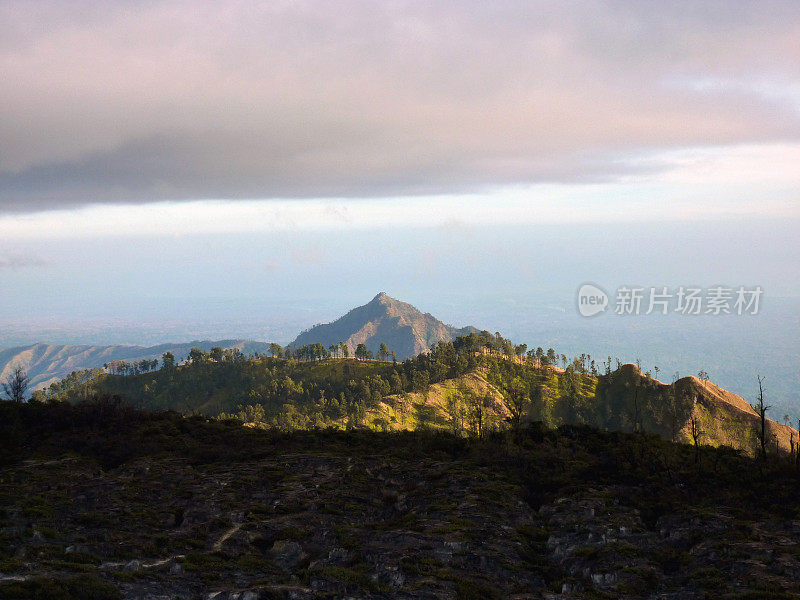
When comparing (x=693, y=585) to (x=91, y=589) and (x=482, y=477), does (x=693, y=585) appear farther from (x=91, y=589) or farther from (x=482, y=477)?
(x=91, y=589)

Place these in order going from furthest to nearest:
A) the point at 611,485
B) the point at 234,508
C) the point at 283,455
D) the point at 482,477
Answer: the point at 283,455 < the point at 482,477 < the point at 611,485 < the point at 234,508

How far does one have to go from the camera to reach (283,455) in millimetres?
62344

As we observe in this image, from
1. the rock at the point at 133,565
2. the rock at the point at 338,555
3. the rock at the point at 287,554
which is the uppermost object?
the rock at the point at 133,565

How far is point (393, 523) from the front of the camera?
41.5 metres

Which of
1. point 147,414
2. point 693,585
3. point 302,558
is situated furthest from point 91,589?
point 147,414

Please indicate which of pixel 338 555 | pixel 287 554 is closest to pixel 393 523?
pixel 338 555

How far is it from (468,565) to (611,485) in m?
22.7

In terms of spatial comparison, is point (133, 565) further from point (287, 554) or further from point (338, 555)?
point (338, 555)

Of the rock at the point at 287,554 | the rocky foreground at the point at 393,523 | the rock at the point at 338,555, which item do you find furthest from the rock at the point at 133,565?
the rock at the point at 338,555

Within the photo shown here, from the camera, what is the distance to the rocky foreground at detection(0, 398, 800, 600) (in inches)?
1150

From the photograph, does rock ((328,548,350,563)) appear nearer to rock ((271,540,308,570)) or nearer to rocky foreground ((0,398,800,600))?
rocky foreground ((0,398,800,600))

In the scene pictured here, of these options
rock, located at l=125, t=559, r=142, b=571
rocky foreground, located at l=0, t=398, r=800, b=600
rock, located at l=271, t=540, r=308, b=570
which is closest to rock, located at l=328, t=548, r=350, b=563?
rocky foreground, located at l=0, t=398, r=800, b=600

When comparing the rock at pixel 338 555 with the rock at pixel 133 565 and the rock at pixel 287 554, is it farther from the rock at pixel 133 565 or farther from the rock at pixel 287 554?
the rock at pixel 133 565

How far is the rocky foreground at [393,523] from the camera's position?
95.8ft
